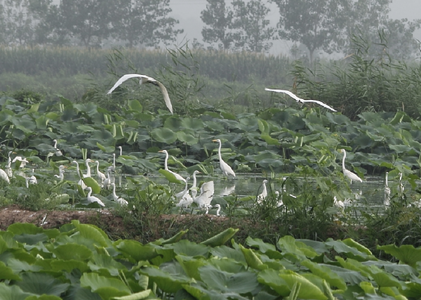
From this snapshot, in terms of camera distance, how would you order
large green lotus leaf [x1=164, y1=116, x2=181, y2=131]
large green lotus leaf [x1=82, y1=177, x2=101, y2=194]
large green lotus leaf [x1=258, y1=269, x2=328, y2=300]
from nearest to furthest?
large green lotus leaf [x1=258, y1=269, x2=328, y2=300], large green lotus leaf [x1=82, y1=177, x2=101, y2=194], large green lotus leaf [x1=164, y1=116, x2=181, y2=131]

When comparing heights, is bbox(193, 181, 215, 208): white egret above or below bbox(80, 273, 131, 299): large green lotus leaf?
below

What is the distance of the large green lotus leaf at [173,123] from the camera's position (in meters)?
8.77

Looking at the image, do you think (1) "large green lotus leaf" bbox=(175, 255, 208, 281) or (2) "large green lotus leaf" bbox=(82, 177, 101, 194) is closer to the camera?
(1) "large green lotus leaf" bbox=(175, 255, 208, 281)

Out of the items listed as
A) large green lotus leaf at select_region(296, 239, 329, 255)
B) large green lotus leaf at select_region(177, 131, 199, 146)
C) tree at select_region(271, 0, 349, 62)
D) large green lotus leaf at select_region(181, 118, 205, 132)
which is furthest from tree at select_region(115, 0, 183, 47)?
large green lotus leaf at select_region(296, 239, 329, 255)

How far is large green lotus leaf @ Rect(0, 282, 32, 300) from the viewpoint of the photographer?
195cm

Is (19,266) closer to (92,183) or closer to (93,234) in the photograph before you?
(93,234)

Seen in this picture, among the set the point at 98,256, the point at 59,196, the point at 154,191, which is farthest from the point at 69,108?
the point at 98,256

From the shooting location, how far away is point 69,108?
31.6 feet

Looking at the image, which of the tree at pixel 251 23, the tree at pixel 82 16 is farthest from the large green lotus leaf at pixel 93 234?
the tree at pixel 251 23

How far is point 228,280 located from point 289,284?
0.19 m

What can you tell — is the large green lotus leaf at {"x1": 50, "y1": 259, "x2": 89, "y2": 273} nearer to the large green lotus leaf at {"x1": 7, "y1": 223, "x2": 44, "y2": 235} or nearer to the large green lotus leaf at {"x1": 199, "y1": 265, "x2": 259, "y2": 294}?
the large green lotus leaf at {"x1": 199, "y1": 265, "x2": 259, "y2": 294}

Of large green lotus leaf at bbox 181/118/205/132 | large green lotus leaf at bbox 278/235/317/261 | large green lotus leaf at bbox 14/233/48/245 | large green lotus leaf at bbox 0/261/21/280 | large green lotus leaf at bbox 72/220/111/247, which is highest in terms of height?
large green lotus leaf at bbox 0/261/21/280

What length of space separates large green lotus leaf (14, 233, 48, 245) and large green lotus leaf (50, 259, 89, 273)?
63cm

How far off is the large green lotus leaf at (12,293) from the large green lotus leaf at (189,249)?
642mm
